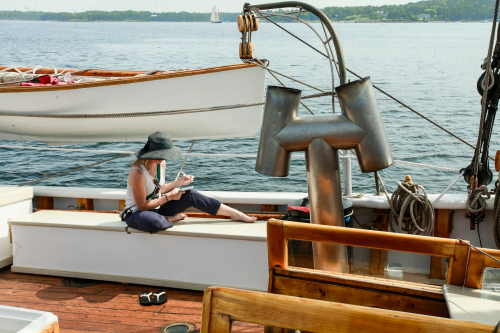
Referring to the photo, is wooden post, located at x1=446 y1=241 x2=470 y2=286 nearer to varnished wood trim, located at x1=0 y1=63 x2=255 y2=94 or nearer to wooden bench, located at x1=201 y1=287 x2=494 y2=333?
wooden bench, located at x1=201 y1=287 x2=494 y2=333

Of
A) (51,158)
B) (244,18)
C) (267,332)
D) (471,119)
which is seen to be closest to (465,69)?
(471,119)

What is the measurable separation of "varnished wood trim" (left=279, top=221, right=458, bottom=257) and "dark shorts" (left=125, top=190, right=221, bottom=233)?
67.4 inches

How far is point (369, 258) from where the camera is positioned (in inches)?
75.0

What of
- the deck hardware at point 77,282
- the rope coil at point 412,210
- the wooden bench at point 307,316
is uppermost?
the wooden bench at point 307,316

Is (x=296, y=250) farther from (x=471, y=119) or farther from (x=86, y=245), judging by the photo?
(x=471, y=119)

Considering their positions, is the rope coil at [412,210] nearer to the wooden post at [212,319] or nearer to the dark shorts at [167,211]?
the dark shorts at [167,211]

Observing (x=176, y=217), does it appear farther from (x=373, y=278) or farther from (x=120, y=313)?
(x=373, y=278)

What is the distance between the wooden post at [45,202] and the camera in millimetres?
4266

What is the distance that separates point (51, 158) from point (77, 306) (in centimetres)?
970

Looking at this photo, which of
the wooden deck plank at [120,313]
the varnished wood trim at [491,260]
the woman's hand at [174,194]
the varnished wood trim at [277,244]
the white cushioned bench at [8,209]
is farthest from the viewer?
the white cushioned bench at [8,209]

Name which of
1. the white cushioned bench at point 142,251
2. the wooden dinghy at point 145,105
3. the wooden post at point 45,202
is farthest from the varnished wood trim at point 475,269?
the wooden dinghy at point 145,105

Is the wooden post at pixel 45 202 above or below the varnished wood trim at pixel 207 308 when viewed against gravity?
below

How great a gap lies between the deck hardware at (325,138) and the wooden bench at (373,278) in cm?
21

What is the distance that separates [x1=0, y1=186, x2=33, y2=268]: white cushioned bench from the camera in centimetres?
384
